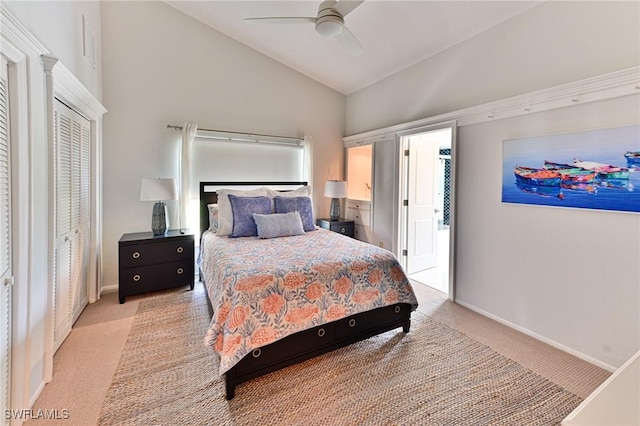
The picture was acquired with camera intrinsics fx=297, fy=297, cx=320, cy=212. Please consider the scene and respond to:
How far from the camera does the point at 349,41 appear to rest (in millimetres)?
2584

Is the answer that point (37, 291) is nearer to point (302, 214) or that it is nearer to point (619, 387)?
point (302, 214)

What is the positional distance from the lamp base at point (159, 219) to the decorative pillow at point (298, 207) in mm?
1338

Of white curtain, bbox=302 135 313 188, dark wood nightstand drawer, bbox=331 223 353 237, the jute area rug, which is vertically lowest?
the jute area rug

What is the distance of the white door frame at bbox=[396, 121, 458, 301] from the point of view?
331 centimetres

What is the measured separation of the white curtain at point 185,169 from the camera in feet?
12.4

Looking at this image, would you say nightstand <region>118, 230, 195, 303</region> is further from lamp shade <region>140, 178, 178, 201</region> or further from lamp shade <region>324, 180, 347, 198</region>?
lamp shade <region>324, 180, 347, 198</region>

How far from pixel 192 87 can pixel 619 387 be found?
4.51m

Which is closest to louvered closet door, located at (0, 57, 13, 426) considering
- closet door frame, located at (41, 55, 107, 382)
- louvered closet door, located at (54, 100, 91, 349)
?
closet door frame, located at (41, 55, 107, 382)

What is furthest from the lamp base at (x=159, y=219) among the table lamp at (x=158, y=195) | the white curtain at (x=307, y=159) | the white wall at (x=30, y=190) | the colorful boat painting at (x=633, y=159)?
the colorful boat painting at (x=633, y=159)

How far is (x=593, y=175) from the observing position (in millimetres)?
2242

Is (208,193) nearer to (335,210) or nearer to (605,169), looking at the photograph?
(335,210)

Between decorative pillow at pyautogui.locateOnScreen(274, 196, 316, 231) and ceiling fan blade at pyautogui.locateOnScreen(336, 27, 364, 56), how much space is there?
5.75 feet

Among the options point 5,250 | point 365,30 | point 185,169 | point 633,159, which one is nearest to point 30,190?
point 5,250

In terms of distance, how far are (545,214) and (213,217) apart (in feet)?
11.3
